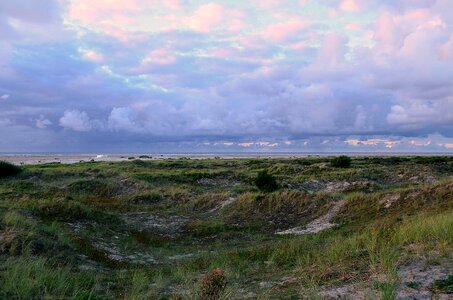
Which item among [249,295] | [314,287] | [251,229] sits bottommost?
[251,229]

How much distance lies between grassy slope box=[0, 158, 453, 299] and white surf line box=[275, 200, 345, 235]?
20.7 inches

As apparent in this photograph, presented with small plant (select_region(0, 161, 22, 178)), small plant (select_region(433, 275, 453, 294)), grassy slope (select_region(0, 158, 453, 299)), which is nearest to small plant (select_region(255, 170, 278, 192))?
grassy slope (select_region(0, 158, 453, 299))

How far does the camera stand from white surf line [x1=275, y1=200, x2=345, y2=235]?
20414 millimetres

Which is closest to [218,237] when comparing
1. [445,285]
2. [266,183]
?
[266,183]

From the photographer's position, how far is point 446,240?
351 inches

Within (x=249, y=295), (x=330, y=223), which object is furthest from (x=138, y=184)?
(x=249, y=295)

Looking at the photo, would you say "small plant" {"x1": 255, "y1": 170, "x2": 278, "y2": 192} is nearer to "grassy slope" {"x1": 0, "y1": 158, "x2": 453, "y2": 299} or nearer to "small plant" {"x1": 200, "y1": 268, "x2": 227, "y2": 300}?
"grassy slope" {"x1": 0, "y1": 158, "x2": 453, "y2": 299}

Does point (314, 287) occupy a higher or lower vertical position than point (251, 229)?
higher

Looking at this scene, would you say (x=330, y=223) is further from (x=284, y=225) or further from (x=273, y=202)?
(x=273, y=202)

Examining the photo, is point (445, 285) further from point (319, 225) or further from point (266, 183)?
point (266, 183)

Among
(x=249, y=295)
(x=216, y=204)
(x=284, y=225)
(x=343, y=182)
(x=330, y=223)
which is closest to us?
(x=249, y=295)

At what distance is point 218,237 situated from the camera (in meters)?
20.3

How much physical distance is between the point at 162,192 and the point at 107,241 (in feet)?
49.3

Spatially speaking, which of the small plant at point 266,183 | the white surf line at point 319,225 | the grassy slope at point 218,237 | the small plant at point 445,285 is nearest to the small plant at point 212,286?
the grassy slope at point 218,237
